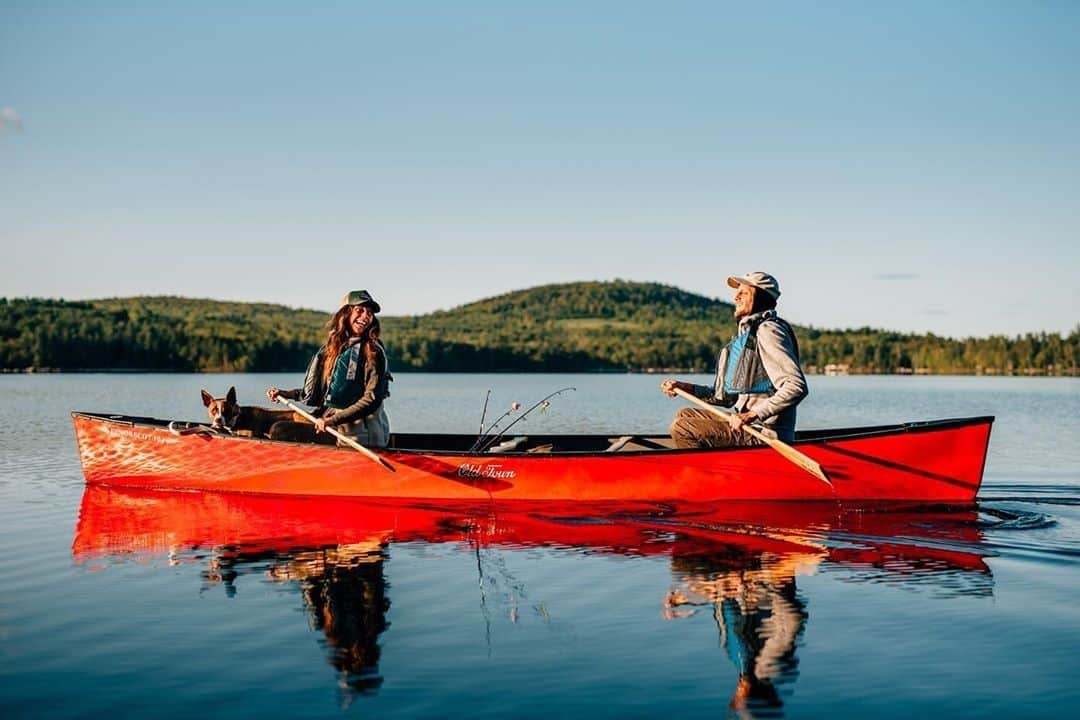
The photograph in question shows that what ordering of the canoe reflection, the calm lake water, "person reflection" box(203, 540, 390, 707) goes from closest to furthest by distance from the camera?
the calm lake water → "person reflection" box(203, 540, 390, 707) → the canoe reflection

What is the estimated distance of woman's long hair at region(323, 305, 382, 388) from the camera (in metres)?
11.5

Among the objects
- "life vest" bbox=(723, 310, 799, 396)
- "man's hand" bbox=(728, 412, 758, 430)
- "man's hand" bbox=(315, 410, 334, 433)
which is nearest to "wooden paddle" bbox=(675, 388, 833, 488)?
"man's hand" bbox=(728, 412, 758, 430)

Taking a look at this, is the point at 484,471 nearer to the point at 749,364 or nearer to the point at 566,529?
the point at 566,529

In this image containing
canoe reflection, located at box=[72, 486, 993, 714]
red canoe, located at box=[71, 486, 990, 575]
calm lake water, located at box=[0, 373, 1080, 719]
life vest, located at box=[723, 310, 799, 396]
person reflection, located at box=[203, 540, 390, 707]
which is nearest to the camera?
calm lake water, located at box=[0, 373, 1080, 719]

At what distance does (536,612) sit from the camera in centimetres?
714

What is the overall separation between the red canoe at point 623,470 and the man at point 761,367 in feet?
1.43

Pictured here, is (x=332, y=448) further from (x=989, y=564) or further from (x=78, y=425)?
(x=989, y=564)

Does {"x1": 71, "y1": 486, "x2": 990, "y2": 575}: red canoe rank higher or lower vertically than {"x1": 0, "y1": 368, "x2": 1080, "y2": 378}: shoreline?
lower

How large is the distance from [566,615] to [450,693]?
1762mm

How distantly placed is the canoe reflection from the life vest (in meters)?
1.30

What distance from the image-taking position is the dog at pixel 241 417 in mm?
12695

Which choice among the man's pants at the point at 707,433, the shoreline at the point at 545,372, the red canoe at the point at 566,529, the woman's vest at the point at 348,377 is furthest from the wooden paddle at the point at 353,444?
the shoreline at the point at 545,372

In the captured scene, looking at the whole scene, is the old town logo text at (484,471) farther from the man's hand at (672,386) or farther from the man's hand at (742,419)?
the man's hand at (742,419)

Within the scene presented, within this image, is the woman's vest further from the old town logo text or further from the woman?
the old town logo text
